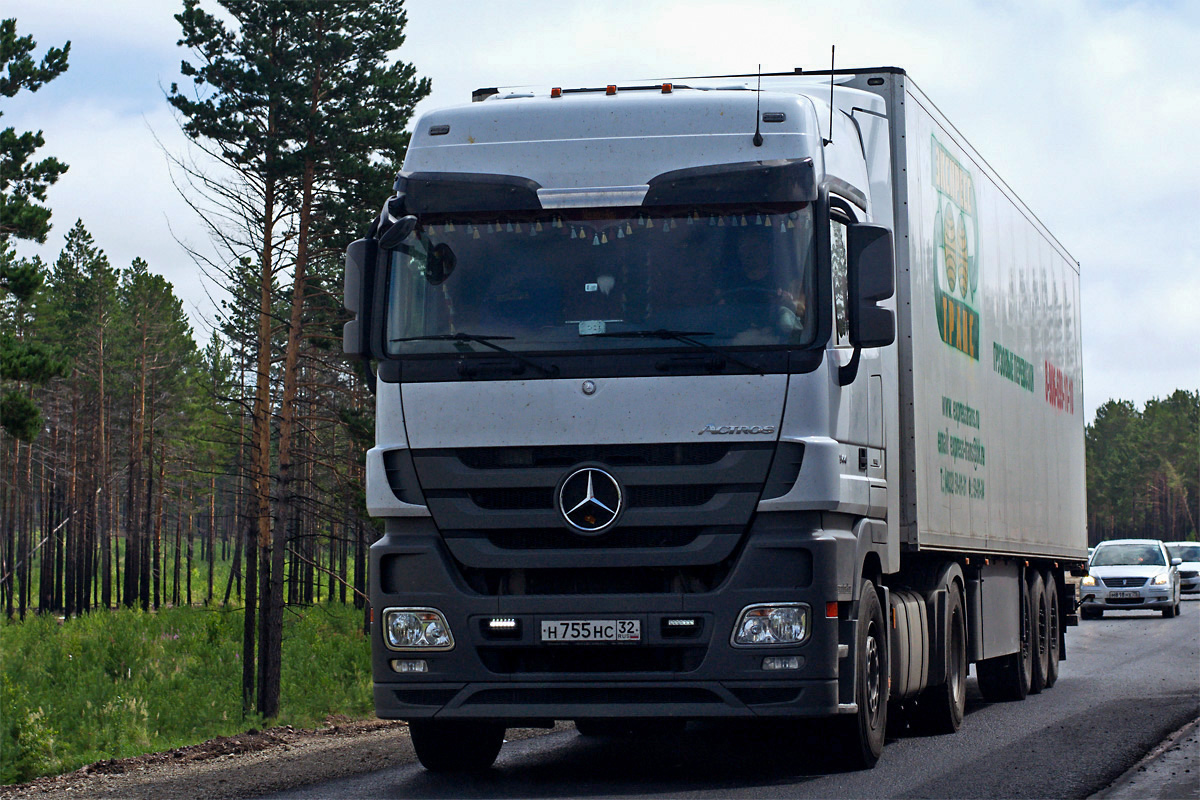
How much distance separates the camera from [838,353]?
7844 millimetres

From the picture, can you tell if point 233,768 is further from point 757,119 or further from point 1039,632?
point 1039,632

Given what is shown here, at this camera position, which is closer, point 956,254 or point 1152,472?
point 956,254

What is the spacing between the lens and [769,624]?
25.0 feet

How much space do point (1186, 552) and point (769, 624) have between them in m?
43.2

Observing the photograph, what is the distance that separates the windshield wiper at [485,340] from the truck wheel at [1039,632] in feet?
28.3

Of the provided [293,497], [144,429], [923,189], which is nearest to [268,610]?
[293,497]

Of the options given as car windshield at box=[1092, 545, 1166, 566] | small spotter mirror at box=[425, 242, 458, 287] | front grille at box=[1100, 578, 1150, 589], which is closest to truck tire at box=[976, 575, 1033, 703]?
small spotter mirror at box=[425, 242, 458, 287]

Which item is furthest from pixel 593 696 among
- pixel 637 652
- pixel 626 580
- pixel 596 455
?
pixel 596 455

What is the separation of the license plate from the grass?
7.15 m

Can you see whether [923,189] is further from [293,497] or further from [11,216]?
[11,216]

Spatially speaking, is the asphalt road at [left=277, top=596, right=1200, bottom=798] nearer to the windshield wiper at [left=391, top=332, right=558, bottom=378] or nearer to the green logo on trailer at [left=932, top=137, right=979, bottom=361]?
the windshield wiper at [left=391, top=332, right=558, bottom=378]

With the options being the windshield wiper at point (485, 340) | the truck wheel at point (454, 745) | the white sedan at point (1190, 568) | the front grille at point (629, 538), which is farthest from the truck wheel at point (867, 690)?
the white sedan at point (1190, 568)

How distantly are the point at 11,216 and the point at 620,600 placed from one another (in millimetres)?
23795

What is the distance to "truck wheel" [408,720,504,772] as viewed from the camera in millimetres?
8781
